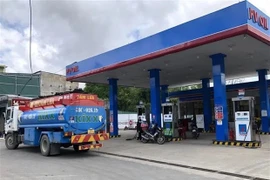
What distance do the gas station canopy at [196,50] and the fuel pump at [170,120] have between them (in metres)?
2.72

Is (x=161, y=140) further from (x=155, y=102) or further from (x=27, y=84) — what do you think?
(x=27, y=84)

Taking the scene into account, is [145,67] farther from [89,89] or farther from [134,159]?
[89,89]

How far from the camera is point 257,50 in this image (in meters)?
15.2

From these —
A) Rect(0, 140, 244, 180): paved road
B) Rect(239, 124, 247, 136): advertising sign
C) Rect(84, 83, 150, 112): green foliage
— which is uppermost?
Rect(84, 83, 150, 112): green foliage

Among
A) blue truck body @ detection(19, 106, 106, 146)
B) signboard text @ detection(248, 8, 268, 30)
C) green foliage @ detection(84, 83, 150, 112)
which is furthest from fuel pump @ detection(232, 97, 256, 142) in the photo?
green foliage @ detection(84, 83, 150, 112)

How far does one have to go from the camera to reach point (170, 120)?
17.7m

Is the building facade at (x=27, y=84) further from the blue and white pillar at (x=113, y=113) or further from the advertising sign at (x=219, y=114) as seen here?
the advertising sign at (x=219, y=114)

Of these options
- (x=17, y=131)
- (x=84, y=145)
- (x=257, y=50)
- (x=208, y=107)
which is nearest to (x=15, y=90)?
(x=17, y=131)

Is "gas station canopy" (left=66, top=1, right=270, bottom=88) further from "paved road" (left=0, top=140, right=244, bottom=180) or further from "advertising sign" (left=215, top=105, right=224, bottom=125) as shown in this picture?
"paved road" (left=0, top=140, right=244, bottom=180)

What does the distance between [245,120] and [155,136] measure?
500cm

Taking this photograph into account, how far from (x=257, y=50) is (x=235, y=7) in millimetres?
4561

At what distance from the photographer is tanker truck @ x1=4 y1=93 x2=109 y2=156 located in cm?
1201

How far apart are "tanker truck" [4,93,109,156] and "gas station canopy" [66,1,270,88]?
447 cm

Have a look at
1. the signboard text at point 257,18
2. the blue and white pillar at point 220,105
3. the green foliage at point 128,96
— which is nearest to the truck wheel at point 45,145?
the blue and white pillar at point 220,105
